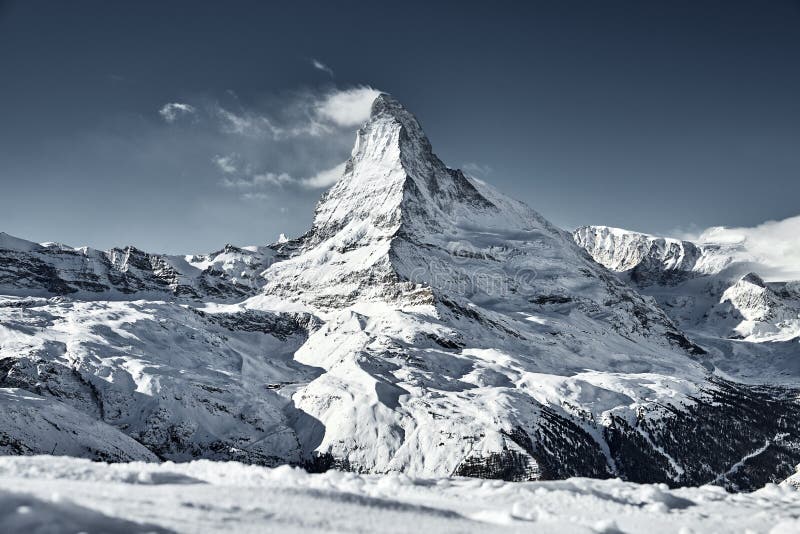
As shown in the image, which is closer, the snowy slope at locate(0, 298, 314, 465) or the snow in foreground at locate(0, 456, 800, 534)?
the snow in foreground at locate(0, 456, 800, 534)

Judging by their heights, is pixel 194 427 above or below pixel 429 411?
below

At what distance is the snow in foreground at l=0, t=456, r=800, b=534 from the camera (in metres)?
16.6

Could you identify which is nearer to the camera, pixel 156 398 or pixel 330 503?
pixel 330 503

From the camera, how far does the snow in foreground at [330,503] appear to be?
16562mm

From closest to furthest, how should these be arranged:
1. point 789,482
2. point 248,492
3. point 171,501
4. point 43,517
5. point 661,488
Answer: point 43,517
point 171,501
point 248,492
point 661,488
point 789,482

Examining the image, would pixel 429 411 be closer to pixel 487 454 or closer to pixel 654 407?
pixel 487 454

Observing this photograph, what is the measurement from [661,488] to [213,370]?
188m

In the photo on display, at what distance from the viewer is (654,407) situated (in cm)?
19875

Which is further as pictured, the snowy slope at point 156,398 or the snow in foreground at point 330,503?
the snowy slope at point 156,398

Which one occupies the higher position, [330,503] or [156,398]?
[330,503]

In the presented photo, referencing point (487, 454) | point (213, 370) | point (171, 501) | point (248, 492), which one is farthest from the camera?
point (213, 370)

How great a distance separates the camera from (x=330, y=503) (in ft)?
65.3

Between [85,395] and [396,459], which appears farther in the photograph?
[85,395]

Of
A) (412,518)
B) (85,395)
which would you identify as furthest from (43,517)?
(85,395)
